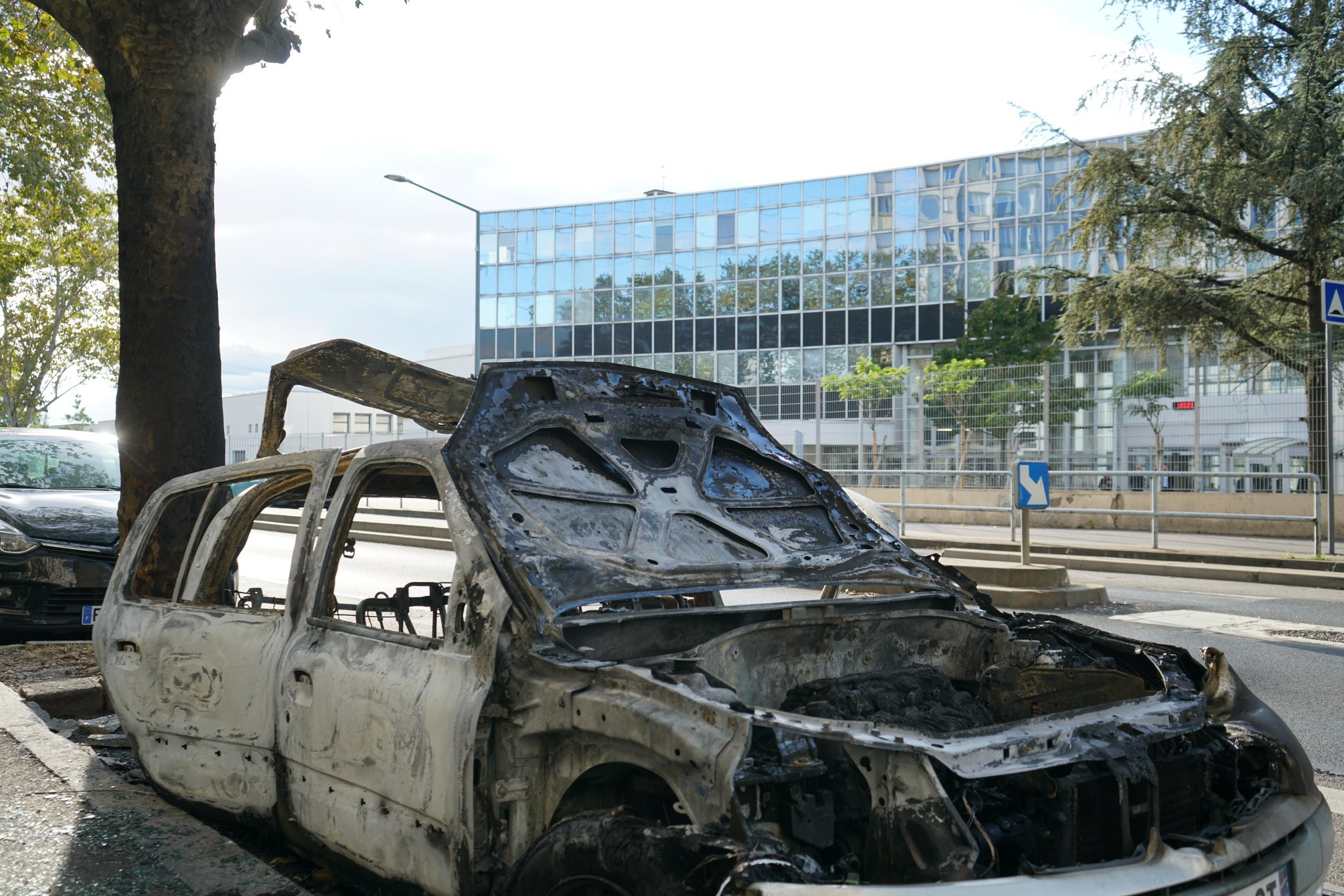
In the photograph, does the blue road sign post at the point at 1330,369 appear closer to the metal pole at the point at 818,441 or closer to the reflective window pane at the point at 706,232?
the metal pole at the point at 818,441

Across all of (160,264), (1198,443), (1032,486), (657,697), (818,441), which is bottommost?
(657,697)

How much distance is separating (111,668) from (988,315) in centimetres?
3477

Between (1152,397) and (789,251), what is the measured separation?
2558 cm

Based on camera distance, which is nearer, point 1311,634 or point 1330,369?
point 1311,634

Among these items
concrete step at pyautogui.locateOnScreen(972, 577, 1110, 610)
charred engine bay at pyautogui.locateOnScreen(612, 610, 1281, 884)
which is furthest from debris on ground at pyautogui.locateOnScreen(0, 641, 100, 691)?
concrete step at pyautogui.locateOnScreen(972, 577, 1110, 610)

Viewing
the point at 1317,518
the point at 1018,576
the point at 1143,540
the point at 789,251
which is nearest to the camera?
the point at 1018,576

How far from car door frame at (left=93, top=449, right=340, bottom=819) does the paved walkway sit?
14179 mm

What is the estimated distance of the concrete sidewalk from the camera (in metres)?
3.37

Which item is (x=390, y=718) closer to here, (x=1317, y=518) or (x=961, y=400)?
(x=1317, y=518)

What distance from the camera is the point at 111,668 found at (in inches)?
175

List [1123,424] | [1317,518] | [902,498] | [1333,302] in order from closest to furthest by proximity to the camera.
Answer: [1333,302] → [1317,518] → [902,498] → [1123,424]

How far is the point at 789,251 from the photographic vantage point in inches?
1721

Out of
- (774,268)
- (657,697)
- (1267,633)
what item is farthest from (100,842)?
(774,268)

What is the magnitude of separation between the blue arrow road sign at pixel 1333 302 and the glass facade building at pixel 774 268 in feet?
76.1
